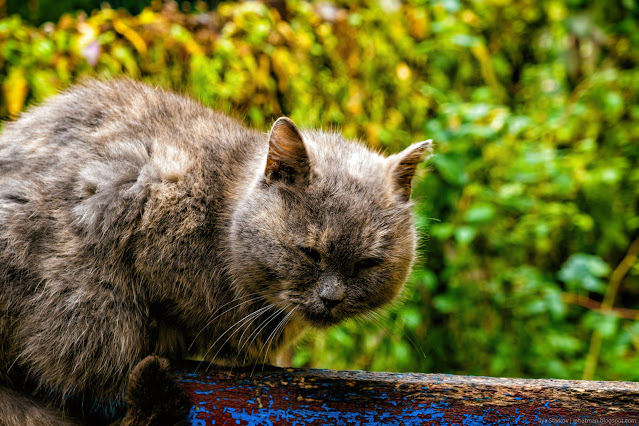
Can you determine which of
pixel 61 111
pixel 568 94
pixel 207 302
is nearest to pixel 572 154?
pixel 568 94

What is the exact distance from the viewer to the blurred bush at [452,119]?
3.08m

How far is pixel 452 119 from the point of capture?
3.23 metres

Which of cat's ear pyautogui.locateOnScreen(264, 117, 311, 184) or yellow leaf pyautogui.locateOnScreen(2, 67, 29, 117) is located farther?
yellow leaf pyautogui.locateOnScreen(2, 67, 29, 117)

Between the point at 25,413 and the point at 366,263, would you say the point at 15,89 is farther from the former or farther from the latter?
the point at 366,263

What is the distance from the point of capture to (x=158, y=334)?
1.81 meters

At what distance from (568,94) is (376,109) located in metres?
1.56

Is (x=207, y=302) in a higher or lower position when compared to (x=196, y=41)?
lower

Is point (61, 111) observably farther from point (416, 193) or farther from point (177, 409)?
point (416, 193)

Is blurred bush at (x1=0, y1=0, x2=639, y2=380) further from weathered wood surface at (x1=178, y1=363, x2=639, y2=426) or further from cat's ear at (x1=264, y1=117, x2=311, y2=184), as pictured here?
weathered wood surface at (x1=178, y1=363, x2=639, y2=426)

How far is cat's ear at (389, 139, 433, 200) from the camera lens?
192cm

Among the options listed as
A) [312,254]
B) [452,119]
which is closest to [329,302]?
[312,254]

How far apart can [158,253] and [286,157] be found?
1.58ft

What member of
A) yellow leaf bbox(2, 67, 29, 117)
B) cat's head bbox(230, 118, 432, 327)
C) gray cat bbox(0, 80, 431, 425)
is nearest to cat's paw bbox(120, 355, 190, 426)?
gray cat bbox(0, 80, 431, 425)

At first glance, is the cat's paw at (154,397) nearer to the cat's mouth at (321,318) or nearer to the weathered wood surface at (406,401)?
the weathered wood surface at (406,401)
